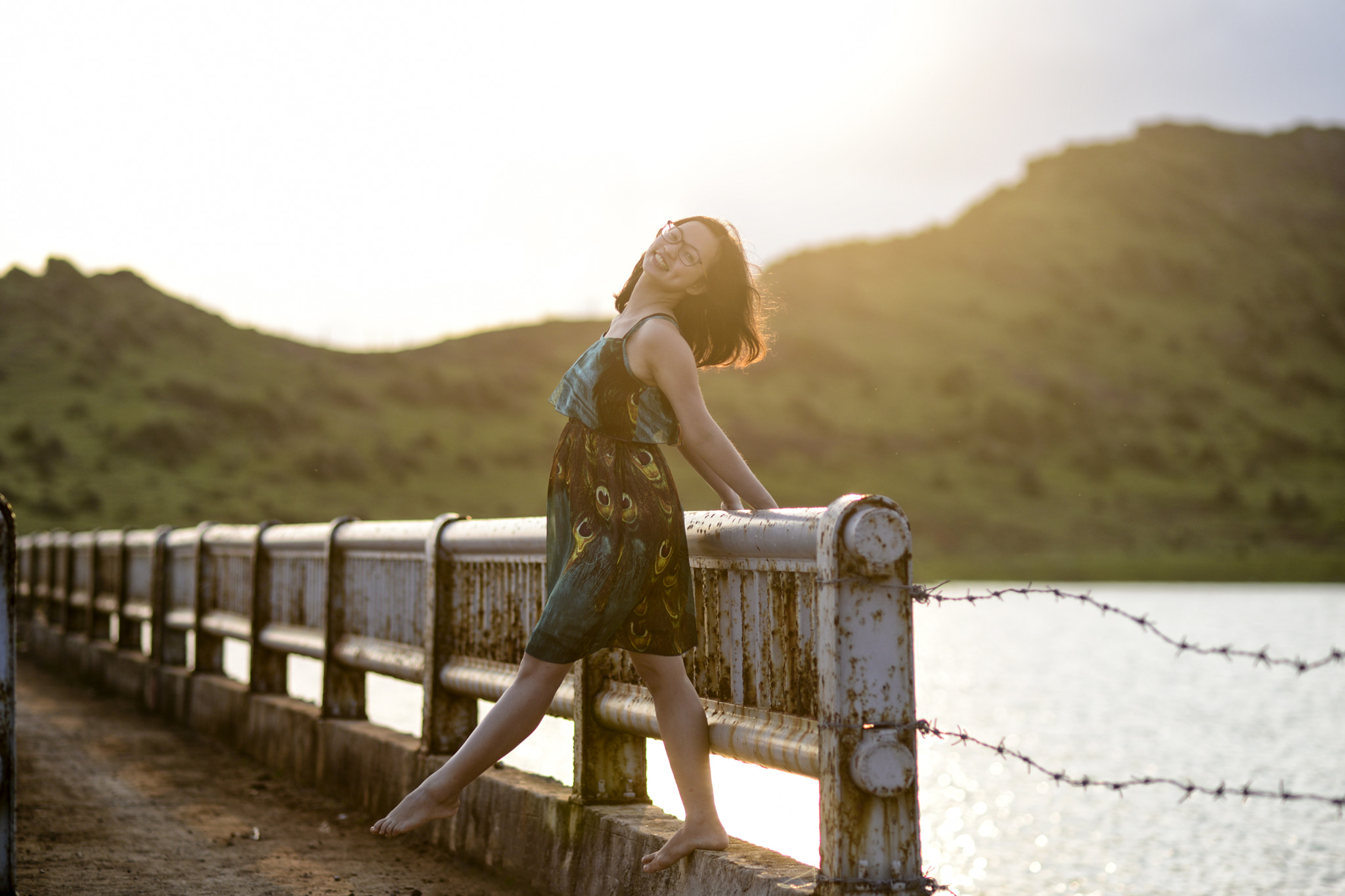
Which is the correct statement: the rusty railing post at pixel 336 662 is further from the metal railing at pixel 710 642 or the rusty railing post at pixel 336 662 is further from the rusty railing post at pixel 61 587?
the rusty railing post at pixel 61 587

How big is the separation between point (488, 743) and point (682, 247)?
153 centimetres

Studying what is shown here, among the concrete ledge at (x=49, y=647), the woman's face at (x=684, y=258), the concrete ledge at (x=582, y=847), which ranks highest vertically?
the woman's face at (x=684, y=258)

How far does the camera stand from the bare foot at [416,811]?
4176mm

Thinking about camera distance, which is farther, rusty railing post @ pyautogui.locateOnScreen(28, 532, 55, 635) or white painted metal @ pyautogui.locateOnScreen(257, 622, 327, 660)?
rusty railing post @ pyautogui.locateOnScreen(28, 532, 55, 635)

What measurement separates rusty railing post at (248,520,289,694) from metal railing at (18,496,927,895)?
0.01 meters

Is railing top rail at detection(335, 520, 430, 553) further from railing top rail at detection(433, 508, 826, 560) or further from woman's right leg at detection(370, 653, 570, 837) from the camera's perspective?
woman's right leg at detection(370, 653, 570, 837)

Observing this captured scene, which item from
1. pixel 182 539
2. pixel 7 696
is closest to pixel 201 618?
pixel 182 539

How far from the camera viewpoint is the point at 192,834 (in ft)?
21.0

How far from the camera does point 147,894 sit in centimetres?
519

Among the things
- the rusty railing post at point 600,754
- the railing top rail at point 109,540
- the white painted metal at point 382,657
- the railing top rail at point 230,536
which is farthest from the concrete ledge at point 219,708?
the rusty railing post at point 600,754

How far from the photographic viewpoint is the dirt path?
17.6ft

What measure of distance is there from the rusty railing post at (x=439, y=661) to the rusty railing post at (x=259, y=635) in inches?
110

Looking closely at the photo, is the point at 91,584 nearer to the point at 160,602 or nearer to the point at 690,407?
the point at 160,602

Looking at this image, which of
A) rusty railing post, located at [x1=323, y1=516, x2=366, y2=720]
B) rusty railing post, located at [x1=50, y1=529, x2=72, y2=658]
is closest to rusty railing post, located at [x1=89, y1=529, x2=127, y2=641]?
rusty railing post, located at [x1=50, y1=529, x2=72, y2=658]
